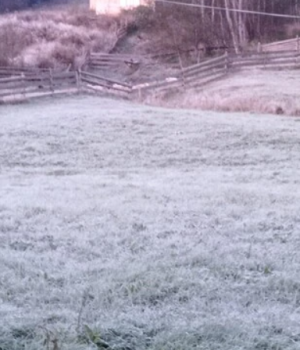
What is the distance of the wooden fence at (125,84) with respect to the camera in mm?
26703

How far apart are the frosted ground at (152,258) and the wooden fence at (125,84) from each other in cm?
1399

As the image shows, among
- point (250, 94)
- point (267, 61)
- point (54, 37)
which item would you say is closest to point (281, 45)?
point (267, 61)

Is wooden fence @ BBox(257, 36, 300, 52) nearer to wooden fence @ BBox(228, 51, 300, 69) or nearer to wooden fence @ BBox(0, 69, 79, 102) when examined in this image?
wooden fence @ BBox(228, 51, 300, 69)

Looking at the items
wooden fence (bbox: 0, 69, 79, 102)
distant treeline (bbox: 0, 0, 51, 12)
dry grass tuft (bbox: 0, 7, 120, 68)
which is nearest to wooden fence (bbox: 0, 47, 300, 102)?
wooden fence (bbox: 0, 69, 79, 102)

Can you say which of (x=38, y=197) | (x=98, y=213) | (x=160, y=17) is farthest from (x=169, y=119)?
(x=160, y=17)

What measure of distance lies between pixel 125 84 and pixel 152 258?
A: 23518mm

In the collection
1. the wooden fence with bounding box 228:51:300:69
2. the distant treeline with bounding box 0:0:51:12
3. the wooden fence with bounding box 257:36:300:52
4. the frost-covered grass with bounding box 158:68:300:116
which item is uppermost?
the distant treeline with bounding box 0:0:51:12

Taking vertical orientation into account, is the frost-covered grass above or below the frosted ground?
below

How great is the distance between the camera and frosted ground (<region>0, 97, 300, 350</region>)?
369 centimetres

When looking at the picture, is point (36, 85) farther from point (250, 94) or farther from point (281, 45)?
point (281, 45)

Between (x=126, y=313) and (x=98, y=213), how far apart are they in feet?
10.9

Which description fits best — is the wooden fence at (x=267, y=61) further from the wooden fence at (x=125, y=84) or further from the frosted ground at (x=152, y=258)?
the frosted ground at (x=152, y=258)

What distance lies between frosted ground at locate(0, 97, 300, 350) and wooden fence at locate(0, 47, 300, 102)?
551 inches

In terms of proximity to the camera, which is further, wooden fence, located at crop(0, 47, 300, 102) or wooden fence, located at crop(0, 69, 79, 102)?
wooden fence, located at crop(0, 47, 300, 102)
